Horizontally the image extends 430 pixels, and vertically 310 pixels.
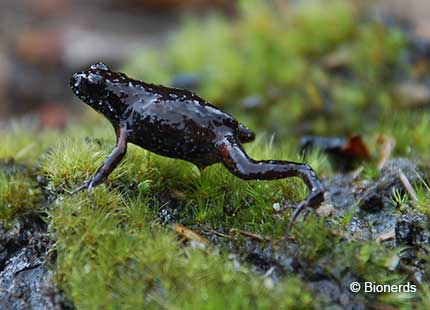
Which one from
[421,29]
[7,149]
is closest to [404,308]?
[7,149]

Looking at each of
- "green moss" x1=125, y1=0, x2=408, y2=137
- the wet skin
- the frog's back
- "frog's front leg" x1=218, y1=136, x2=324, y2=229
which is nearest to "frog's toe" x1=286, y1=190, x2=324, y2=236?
"frog's front leg" x1=218, y1=136, x2=324, y2=229

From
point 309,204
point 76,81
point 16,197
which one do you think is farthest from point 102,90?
point 309,204

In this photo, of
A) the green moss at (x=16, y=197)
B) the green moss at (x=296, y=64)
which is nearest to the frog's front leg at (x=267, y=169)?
the green moss at (x=16, y=197)

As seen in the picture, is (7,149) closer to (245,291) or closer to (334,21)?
(245,291)

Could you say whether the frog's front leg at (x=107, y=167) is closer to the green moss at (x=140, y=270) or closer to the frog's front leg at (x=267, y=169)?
the green moss at (x=140, y=270)

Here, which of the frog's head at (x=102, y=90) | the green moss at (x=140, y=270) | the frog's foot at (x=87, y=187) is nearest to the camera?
the green moss at (x=140, y=270)

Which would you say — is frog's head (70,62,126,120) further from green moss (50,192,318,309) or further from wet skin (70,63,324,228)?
green moss (50,192,318,309)
